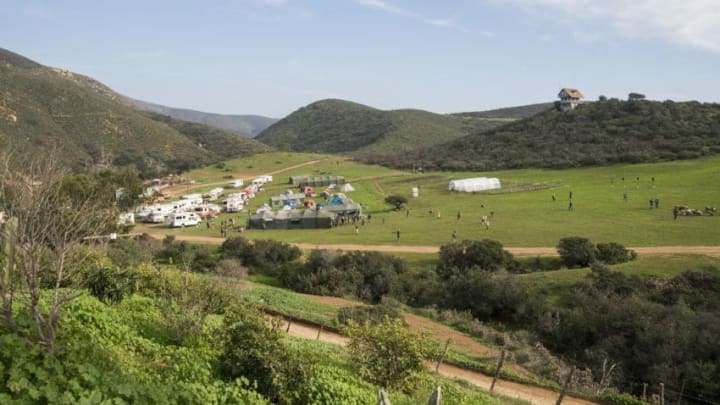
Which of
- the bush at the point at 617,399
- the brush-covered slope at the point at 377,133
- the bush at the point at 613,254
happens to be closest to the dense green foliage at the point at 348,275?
the bush at the point at 613,254

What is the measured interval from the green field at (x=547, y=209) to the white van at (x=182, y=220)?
2336 mm

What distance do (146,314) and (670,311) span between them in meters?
18.6

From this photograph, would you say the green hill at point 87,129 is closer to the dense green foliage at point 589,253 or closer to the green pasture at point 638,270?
the dense green foliage at point 589,253

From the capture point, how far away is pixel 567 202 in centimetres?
5091

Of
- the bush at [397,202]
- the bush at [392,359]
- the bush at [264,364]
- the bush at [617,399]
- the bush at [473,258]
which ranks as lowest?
the bush at [617,399]

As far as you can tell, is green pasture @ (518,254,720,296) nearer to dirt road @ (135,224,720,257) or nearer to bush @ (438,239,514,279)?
dirt road @ (135,224,720,257)

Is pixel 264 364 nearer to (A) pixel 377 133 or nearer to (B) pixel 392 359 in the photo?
(B) pixel 392 359

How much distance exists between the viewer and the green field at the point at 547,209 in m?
37.4

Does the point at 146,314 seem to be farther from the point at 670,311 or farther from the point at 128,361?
the point at 670,311

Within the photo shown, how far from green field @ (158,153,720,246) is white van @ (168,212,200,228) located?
92.0 inches

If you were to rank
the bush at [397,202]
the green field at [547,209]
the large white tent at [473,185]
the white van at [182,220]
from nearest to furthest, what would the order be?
1. the green field at [547,209]
2. the white van at [182,220]
3. the bush at [397,202]
4. the large white tent at [473,185]

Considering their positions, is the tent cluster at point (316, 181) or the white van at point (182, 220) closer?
the white van at point (182, 220)

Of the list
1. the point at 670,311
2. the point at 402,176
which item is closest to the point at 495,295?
the point at 670,311

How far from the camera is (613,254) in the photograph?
1187 inches
